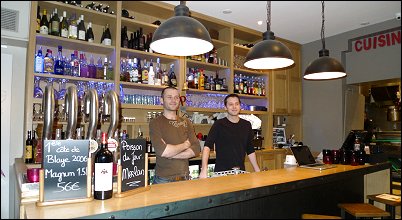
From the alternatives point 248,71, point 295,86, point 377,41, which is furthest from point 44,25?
point 377,41

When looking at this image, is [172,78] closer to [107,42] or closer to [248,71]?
[107,42]

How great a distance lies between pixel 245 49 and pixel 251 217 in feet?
10.4

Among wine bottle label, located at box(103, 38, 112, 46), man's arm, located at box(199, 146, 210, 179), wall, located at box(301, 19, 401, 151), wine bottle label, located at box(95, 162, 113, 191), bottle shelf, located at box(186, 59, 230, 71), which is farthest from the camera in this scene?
wall, located at box(301, 19, 401, 151)

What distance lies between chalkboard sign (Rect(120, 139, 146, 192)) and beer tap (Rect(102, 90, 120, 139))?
0.36ft

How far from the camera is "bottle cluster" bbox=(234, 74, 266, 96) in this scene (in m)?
4.34

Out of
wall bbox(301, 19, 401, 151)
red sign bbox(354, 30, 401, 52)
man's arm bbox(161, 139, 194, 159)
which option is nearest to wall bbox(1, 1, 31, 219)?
man's arm bbox(161, 139, 194, 159)

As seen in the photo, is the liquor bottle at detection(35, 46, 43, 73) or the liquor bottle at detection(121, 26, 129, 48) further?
the liquor bottle at detection(121, 26, 129, 48)

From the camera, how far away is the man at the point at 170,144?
87.7 inches

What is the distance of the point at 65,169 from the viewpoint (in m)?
1.23

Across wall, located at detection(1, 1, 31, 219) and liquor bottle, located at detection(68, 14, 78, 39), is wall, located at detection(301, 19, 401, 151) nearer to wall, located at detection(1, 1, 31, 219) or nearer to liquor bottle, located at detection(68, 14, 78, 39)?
liquor bottle, located at detection(68, 14, 78, 39)

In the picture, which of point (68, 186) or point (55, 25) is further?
point (55, 25)

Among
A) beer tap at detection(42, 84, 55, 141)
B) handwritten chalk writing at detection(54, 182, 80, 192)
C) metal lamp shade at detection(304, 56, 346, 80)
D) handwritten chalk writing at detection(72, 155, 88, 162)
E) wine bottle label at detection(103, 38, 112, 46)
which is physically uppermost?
wine bottle label at detection(103, 38, 112, 46)

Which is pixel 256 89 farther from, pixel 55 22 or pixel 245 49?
pixel 55 22

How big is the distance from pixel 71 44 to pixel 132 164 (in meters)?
2.06
